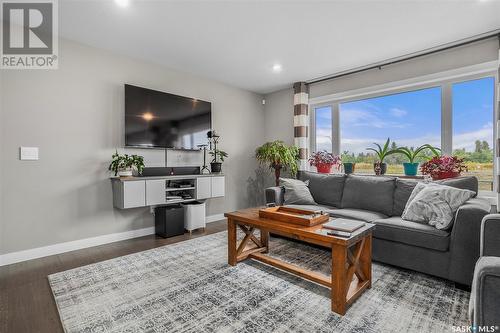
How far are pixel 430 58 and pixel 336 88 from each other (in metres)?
1.31

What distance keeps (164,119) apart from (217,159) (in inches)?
45.9

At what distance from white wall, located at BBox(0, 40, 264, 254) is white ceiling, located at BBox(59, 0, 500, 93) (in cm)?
29

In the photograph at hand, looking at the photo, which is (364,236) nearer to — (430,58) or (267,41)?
(267,41)

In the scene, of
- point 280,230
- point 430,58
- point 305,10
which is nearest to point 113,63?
point 305,10

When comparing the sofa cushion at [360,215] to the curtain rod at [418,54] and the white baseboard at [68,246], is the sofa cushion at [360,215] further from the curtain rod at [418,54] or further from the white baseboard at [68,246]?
the white baseboard at [68,246]

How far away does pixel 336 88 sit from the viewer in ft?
13.9

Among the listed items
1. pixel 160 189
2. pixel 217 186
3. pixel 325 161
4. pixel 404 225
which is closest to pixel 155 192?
pixel 160 189

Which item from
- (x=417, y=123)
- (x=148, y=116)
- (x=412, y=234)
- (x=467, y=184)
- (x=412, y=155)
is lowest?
(x=412, y=234)

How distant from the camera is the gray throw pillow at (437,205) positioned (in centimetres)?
217

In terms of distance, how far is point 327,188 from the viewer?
137 inches

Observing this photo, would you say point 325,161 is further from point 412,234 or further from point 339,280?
point 339,280

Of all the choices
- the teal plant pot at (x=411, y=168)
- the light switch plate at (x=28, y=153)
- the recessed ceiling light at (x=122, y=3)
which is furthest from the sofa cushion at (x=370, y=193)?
the light switch plate at (x=28, y=153)

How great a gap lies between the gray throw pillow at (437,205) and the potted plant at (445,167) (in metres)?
0.62

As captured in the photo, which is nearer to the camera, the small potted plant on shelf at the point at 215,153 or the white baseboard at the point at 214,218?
the small potted plant on shelf at the point at 215,153
